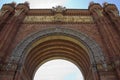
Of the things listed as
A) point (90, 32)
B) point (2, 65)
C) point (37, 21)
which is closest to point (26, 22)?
point (37, 21)

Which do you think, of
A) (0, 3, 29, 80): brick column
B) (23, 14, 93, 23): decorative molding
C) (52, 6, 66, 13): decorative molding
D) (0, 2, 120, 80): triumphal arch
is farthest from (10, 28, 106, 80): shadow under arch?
(52, 6, 66, 13): decorative molding

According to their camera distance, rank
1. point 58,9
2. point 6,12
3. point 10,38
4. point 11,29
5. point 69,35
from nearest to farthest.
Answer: point 10,38 → point 69,35 → point 11,29 → point 6,12 → point 58,9

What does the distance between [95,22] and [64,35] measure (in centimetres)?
312

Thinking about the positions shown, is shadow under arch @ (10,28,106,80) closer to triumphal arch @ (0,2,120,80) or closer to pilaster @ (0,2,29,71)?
triumphal arch @ (0,2,120,80)

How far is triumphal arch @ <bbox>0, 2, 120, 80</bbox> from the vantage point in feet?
31.8

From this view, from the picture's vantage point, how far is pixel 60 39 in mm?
12211

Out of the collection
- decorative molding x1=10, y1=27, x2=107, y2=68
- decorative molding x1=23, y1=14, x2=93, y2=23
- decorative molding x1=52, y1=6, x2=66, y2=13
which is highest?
decorative molding x1=52, y1=6, x2=66, y2=13

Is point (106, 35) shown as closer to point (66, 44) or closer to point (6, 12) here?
point (66, 44)

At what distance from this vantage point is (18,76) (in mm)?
9195

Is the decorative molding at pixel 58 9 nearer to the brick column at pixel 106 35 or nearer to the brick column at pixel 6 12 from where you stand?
the brick column at pixel 106 35

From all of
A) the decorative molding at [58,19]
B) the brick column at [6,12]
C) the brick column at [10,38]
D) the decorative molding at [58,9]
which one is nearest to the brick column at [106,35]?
the decorative molding at [58,19]

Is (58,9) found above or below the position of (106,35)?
above

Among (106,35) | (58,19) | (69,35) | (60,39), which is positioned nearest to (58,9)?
(58,19)

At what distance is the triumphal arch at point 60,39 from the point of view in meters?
9.68
